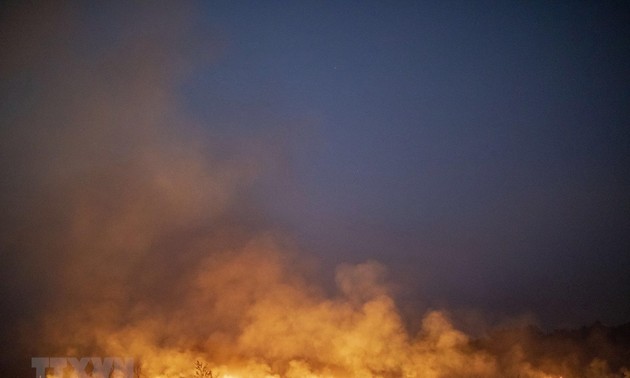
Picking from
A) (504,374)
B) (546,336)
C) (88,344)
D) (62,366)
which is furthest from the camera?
(546,336)

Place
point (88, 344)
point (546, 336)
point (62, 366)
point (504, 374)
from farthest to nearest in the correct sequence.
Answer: point (546, 336)
point (88, 344)
point (62, 366)
point (504, 374)

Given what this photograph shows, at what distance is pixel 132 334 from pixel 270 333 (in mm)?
8544

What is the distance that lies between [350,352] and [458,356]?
583 centimetres

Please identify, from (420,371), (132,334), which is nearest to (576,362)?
(420,371)

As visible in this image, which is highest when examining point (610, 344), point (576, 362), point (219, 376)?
point (610, 344)

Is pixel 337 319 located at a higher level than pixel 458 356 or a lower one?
higher

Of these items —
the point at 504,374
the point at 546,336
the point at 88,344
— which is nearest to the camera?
the point at 504,374

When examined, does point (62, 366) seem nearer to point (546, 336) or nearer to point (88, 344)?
point (88, 344)

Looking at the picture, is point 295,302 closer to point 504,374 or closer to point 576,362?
point 504,374

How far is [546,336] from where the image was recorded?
97.9 ft

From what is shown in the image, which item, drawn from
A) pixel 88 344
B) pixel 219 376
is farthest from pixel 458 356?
pixel 88 344

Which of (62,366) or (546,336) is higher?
(546,336)

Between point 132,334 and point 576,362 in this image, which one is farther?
point 132,334

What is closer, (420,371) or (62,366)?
(420,371)
